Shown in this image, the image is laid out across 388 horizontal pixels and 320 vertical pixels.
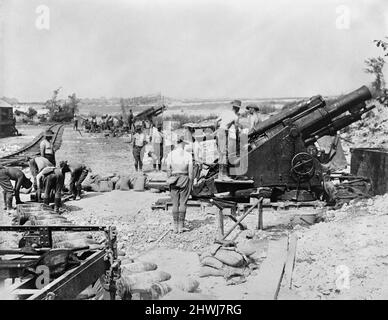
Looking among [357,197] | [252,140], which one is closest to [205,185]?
[252,140]

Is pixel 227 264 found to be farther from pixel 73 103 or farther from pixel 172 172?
pixel 73 103

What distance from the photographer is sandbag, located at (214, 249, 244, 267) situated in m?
6.02

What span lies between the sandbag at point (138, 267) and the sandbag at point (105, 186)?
20.9 ft

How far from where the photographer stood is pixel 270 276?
579cm

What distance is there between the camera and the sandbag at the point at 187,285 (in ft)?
18.0

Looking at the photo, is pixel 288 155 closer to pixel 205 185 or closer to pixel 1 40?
pixel 205 185

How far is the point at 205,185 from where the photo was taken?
942 centimetres

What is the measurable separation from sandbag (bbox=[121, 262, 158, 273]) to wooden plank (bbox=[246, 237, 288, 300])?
1.30m

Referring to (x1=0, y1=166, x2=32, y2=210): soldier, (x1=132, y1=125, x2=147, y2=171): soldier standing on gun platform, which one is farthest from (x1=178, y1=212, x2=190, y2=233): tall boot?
(x1=132, y1=125, x2=147, y2=171): soldier standing on gun platform

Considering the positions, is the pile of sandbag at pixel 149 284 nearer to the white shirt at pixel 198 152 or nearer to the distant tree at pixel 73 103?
the white shirt at pixel 198 152

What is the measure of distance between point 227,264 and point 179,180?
8.40 feet

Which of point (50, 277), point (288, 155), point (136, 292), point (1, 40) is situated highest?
point (1, 40)

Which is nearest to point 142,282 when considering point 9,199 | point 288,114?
point 288,114
